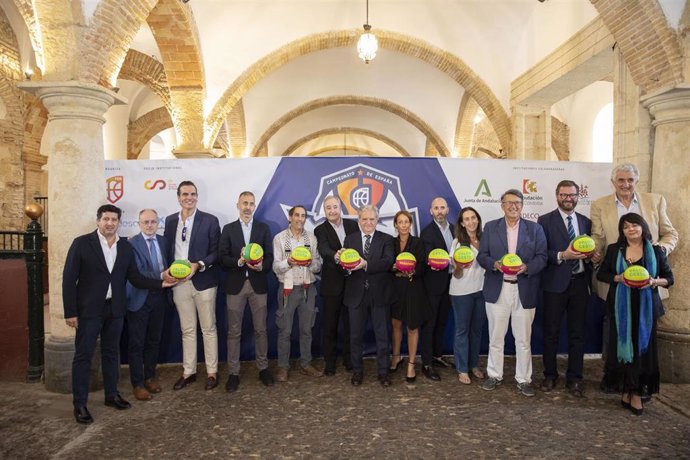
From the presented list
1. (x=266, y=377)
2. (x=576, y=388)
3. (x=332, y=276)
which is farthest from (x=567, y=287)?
(x=266, y=377)

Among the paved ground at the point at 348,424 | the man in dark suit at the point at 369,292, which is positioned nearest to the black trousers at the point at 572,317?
the paved ground at the point at 348,424

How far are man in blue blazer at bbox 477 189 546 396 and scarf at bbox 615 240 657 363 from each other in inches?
A: 24.6

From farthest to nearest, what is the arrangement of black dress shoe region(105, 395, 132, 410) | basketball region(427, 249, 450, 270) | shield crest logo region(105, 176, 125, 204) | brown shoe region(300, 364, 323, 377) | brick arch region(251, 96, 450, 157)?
brick arch region(251, 96, 450, 157) → shield crest logo region(105, 176, 125, 204) → brown shoe region(300, 364, 323, 377) → basketball region(427, 249, 450, 270) → black dress shoe region(105, 395, 132, 410)

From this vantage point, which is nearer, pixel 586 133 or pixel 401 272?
pixel 401 272

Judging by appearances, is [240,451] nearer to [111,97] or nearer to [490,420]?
[490,420]

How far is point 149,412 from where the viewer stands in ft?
12.9

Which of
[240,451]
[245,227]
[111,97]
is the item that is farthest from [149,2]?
[240,451]

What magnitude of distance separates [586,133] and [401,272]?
11.2m

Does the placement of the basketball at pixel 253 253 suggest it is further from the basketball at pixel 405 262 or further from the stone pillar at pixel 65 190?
the stone pillar at pixel 65 190

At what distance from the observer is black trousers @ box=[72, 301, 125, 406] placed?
3787mm

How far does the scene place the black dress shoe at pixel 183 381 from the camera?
4454 millimetres

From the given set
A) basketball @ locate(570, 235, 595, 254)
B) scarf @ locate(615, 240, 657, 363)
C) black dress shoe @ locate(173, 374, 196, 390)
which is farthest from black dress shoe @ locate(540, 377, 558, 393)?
black dress shoe @ locate(173, 374, 196, 390)

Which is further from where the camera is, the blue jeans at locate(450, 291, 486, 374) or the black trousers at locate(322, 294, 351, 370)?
the black trousers at locate(322, 294, 351, 370)

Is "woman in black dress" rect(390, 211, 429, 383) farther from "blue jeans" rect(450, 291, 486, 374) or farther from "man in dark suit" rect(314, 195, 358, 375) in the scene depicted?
"man in dark suit" rect(314, 195, 358, 375)
